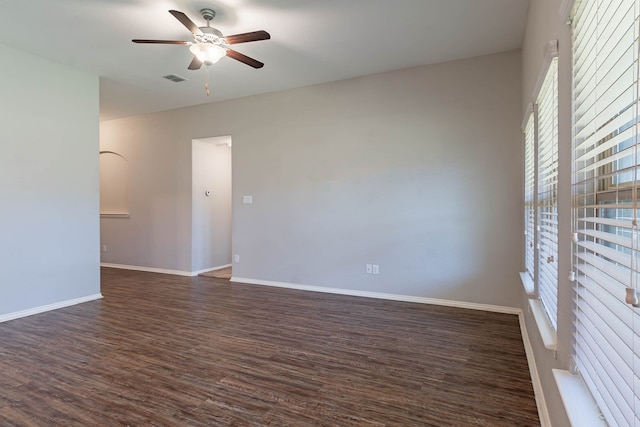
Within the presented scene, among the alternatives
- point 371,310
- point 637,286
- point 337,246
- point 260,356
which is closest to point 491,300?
point 371,310

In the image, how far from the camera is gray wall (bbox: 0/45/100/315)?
12.0ft

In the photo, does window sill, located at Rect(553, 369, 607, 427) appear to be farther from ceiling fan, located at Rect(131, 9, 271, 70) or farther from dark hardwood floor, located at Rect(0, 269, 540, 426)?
ceiling fan, located at Rect(131, 9, 271, 70)

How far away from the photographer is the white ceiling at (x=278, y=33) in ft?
9.69

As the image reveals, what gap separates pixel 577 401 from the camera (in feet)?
3.73

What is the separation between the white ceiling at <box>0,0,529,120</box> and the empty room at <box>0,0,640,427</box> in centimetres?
3

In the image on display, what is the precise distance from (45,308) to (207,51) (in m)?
3.40

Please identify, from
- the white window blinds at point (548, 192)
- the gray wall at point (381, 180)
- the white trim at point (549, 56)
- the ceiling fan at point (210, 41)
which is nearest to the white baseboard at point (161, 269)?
the gray wall at point (381, 180)

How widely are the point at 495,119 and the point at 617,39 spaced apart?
3.28m

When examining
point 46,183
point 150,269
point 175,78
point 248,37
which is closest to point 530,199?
point 248,37

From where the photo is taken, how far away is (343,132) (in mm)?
Answer: 4699

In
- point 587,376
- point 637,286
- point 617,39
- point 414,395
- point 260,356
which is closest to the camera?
point 637,286

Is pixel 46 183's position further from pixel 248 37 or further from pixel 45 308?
pixel 248 37

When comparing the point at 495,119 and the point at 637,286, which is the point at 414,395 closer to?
the point at 637,286

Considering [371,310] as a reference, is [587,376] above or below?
above
